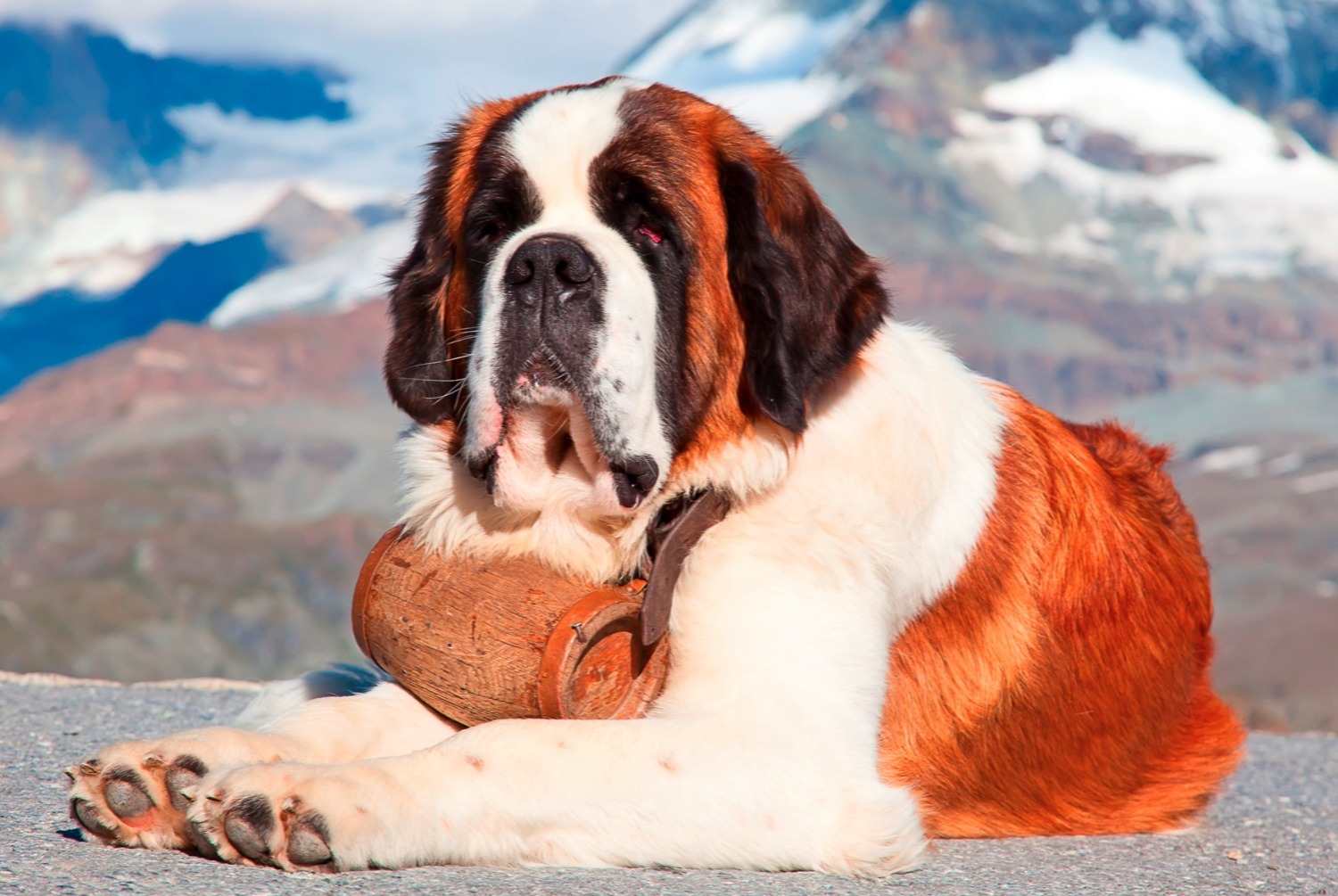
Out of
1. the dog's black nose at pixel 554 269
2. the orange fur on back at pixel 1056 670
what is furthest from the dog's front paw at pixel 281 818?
the orange fur on back at pixel 1056 670

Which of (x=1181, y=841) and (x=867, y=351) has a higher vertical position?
(x=867, y=351)

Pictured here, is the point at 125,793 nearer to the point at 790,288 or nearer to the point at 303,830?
the point at 303,830

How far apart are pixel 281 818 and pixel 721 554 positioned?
1248 mm

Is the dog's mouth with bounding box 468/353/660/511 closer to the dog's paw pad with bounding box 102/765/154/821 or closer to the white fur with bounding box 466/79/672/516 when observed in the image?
the white fur with bounding box 466/79/672/516

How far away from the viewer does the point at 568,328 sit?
136 inches

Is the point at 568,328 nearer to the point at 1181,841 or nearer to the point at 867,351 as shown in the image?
the point at 867,351

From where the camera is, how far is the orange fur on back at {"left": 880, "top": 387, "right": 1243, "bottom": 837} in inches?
149

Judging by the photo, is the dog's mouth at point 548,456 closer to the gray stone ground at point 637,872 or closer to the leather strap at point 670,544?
the leather strap at point 670,544

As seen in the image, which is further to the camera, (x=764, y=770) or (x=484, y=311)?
(x=484, y=311)

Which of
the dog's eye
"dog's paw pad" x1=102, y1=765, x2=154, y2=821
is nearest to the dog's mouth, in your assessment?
the dog's eye

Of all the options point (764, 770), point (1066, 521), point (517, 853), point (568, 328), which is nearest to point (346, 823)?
point (517, 853)

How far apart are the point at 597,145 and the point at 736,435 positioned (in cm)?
86

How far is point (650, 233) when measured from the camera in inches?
146

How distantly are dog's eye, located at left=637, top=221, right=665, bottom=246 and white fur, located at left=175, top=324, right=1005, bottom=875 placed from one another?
0.63m
